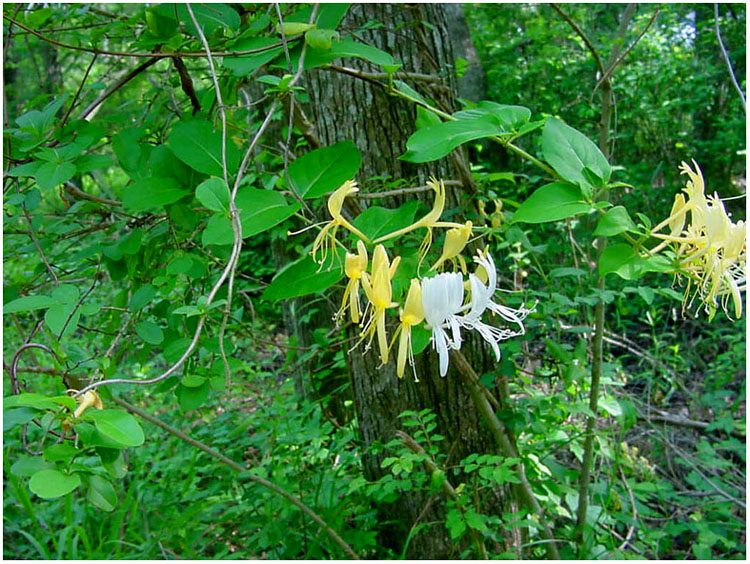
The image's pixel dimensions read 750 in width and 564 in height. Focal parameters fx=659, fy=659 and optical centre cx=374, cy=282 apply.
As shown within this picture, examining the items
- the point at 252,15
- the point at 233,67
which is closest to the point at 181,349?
the point at 233,67

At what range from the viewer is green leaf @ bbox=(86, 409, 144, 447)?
0.46m

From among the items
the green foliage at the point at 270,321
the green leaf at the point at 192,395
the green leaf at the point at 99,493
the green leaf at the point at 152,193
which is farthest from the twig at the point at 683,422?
the green leaf at the point at 99,493

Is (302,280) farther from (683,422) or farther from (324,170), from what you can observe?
(683,422)

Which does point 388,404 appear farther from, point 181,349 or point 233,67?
point 233,67

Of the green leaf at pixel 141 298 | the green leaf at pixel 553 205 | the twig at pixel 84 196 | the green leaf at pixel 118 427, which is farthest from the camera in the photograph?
the twig at pixel 84 196

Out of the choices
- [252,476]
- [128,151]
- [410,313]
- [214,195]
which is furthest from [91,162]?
[252,476]

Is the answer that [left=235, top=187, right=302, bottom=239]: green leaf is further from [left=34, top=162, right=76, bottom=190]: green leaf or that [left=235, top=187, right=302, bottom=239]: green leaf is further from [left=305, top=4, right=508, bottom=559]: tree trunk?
[left=305, top=4, right=508, bottom=559]: tree trunk

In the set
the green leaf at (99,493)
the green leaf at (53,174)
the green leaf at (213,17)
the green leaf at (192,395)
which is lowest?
the green leaf at (192,395)

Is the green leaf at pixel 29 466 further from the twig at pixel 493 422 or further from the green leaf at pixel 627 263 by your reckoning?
the twig at pixel 493 422

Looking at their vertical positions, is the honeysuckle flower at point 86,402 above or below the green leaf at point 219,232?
below

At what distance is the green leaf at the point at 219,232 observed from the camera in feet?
1.94

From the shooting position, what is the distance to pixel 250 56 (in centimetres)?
74

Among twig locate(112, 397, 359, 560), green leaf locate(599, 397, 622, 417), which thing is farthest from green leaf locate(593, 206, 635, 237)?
green leaf locate(599, 397, 622, 417)

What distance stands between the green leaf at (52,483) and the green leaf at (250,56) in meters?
0.44
